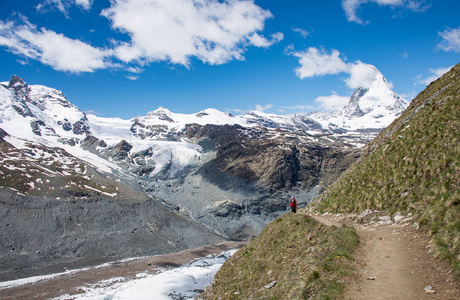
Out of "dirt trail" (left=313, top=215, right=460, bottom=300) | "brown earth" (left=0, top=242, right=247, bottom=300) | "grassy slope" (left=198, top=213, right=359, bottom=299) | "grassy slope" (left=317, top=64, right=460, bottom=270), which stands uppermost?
"grassy slope" (left=317, top=64, right=460, bottom=270)

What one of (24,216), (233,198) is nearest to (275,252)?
(24,216)

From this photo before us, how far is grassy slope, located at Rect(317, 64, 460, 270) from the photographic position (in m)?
12.7

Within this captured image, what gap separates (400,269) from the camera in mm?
11320

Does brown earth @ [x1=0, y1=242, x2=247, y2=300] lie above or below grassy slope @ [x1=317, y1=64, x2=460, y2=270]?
below

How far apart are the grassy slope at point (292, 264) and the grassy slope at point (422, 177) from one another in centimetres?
376

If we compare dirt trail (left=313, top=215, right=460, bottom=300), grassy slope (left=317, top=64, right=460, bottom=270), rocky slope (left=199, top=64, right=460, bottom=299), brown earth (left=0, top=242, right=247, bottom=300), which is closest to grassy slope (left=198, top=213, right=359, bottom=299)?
rocky slope (left=199, top=64, right=460, bottom=299)

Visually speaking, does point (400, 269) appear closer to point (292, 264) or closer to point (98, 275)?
point (292, 264)

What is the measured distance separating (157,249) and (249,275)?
358 ft

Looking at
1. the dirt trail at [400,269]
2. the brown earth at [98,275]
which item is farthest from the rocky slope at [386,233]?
the brown earth at [98,275]

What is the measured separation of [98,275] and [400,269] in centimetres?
9466

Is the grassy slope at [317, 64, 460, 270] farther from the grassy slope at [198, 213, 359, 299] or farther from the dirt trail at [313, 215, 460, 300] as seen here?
the grassy slope at [198, 213, 359, 299]

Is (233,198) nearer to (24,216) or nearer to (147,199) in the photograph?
(147,199)

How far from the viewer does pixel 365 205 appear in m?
20.0

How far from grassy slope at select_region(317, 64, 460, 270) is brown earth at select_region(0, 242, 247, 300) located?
78.3m
